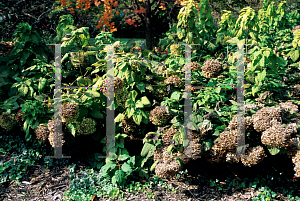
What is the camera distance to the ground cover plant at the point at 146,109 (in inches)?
96.1

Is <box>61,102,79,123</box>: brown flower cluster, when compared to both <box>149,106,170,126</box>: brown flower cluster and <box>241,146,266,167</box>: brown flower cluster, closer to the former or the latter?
<box>149,106,170,126</box>: brown flower cluster

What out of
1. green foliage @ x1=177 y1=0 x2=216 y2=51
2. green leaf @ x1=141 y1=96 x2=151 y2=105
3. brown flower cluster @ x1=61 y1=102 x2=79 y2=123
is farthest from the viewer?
green foliage @ x1=177 y1=0 x2=216 y2=51

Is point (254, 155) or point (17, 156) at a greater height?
point (254, 155)

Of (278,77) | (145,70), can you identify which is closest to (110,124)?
(145,70)

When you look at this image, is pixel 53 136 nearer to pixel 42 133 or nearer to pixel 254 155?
pixel 42 133

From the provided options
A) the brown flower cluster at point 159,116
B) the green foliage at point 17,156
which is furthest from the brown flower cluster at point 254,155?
the green foliage at point 17,156

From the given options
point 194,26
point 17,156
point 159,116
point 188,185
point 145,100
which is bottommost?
point 188,185

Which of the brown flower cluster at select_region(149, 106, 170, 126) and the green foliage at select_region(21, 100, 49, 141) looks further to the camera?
the green foliage at select_region(21, 100, 49, 141)

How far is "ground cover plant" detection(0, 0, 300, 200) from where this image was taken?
2441 mm

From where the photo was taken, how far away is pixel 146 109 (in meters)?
2.80

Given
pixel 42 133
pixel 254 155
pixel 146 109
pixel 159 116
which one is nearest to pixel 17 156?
pixel 42 133

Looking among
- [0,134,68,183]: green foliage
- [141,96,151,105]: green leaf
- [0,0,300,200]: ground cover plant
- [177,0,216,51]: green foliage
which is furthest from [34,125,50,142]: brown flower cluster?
[177,0,216,51]: green foliage

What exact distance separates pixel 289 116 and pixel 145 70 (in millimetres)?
1423

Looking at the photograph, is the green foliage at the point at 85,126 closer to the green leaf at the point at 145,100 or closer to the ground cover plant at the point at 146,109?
the ground cover plant at the point at 146,109
